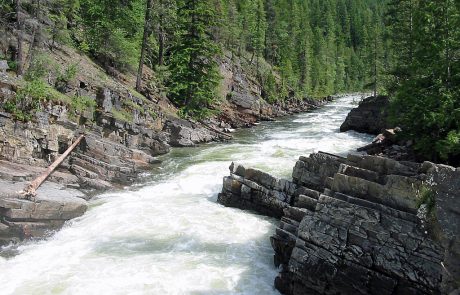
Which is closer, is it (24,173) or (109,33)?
(24,173)

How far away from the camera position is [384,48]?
7588 cm

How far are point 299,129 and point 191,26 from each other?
1558 cm

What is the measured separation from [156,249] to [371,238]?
7.40m

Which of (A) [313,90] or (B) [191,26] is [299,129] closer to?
(B) [191,26]

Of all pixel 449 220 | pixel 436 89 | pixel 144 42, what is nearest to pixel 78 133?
pixel 144 42

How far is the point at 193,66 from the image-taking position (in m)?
36.2

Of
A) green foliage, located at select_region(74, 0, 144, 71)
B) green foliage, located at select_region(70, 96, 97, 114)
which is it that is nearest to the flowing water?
green foliage, located at select_region(70, 96, 97, 114)

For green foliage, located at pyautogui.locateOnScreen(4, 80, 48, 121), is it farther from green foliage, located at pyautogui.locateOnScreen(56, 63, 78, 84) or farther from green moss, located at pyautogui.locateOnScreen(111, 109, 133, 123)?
green moss, located at pyautogui.locateOnScreen(111, 109, 133, 123)

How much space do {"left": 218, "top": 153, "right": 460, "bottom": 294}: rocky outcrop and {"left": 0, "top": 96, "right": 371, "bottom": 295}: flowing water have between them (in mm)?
Result: 1453

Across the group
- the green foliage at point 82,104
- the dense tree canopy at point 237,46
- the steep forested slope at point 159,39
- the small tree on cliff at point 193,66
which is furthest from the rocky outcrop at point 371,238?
the small tree on cliff at point 193,66

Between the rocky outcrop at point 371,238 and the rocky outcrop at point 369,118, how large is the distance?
25948mm

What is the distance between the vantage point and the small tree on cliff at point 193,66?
1389 inches

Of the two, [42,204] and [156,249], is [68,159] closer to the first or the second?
[42,204]

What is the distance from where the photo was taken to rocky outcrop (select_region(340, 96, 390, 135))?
36.7 metres
